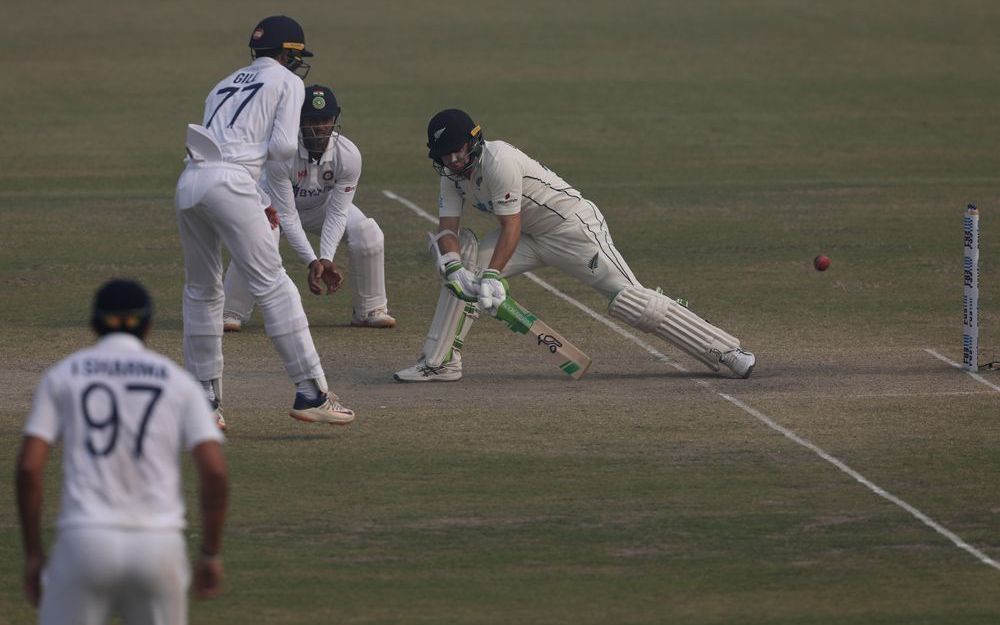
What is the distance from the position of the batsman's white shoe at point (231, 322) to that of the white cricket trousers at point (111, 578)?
8.39 metres

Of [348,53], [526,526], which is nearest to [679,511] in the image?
[526,526]

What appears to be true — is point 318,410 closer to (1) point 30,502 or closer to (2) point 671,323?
(2) point 671,323

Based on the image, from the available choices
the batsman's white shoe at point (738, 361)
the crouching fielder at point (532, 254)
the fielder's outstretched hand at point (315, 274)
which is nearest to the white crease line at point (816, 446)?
the batsman's white shoe at point (738, 361)

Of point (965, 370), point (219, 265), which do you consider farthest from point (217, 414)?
point (965, 370)

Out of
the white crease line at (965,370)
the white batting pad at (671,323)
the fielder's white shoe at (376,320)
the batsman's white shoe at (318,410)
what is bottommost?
the fielder's white shoe at (376,320)

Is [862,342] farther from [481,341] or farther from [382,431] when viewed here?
[382,431]

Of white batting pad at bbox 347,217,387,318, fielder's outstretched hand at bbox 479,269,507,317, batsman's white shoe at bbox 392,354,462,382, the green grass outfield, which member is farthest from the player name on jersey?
white batting pad at bbox 347,217,387,318

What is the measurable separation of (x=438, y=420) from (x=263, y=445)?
123cm

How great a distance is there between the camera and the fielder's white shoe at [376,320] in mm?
14352

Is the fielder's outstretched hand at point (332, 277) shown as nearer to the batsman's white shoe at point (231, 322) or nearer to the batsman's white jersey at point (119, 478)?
the batsman's white shoe at point (231, 322)

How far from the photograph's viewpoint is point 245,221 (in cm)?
1000

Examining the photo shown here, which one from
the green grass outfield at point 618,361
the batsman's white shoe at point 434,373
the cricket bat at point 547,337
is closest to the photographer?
the green grass outfield at point 618,361

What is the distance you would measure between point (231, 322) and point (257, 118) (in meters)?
3.97

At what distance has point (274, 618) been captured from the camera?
24.8ft
